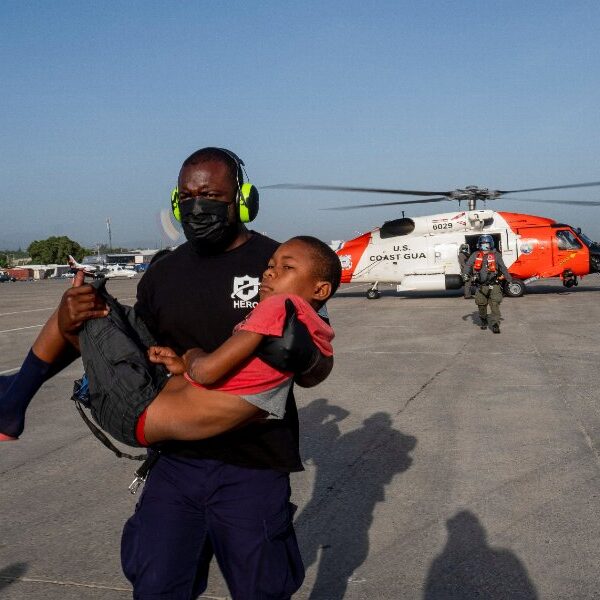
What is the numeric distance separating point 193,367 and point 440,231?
21389 mm

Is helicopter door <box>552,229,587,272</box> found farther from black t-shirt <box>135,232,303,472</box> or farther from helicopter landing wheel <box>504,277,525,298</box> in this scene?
black t-shirt <box>135,232,303,472</box>

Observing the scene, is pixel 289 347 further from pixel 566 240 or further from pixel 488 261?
pixel 566 240

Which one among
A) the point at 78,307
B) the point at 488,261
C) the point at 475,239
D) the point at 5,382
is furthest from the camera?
the point at 475,239

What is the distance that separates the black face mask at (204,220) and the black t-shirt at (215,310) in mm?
106

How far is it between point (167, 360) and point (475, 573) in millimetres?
2270

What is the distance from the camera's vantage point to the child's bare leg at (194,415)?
2121 millimetres

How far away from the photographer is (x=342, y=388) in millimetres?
8703

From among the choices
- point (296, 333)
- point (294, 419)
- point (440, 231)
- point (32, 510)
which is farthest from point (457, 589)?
point (440, 231)

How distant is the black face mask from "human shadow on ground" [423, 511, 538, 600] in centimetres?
210

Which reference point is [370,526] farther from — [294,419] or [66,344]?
[66,344]

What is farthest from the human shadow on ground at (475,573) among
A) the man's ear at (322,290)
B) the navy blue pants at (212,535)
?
the man's ear at (322,290)

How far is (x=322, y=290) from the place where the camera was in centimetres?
241

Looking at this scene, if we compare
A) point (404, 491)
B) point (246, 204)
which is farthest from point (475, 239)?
point (246, 204)

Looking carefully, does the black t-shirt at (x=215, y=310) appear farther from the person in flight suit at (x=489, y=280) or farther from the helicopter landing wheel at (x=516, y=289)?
the helicopter landing wheel at (x=516, y=289)
